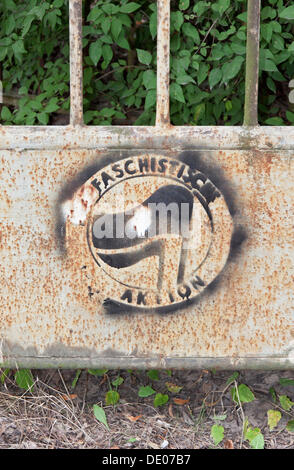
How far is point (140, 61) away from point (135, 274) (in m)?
0.89

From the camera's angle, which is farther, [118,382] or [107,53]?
[118,382]

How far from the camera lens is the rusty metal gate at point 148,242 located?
197cm

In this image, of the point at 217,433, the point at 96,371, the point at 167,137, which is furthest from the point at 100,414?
the point at 167,137

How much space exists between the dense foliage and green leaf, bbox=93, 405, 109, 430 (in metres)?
1.23

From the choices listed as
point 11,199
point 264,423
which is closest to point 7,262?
point 11,199

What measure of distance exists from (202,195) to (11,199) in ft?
2.22

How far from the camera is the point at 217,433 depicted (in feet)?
7.29

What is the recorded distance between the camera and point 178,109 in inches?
97.0

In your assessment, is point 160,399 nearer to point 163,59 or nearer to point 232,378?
point 232,378

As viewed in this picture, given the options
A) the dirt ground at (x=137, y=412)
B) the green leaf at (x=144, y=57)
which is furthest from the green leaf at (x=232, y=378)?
the green leaf at (x=144, y=57)

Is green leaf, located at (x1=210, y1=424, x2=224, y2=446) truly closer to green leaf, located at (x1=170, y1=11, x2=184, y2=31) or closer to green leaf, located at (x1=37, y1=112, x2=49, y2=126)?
green leaf, located at (x1=37, y1=112, x2=49, y2=126)

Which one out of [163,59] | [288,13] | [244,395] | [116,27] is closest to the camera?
[163,59]

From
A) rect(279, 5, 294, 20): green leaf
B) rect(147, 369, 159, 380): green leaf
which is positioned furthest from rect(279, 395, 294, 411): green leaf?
rect(279, 5, 294, 20): green leaf

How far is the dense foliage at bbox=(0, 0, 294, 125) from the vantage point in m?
2.25
